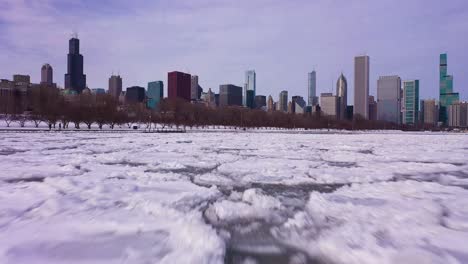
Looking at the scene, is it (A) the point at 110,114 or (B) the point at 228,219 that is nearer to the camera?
(B) the point at 228,219

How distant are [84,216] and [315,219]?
3.36m

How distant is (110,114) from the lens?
232ft

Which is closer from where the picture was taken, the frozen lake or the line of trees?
the frozen lake

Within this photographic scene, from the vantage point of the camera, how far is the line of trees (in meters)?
65.7

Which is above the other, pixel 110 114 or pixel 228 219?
pixel 110 114

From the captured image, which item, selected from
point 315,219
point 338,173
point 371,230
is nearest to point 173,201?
point 315,219

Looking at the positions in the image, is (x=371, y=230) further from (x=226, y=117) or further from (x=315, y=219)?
(x=226, y=117)

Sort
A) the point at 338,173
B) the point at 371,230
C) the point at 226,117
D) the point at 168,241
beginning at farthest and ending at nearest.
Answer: the point at 226,117 → the point at 338,173 → the point at 371,230 → the point at 168,241

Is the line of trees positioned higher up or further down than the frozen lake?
higher up

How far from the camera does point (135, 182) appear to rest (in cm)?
751

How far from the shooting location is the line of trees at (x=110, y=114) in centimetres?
6569

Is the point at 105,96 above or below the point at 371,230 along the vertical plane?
above

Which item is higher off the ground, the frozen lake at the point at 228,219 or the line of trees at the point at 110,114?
the line of trees at the point at 110,114

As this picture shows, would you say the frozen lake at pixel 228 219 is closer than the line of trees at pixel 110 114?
Yes
